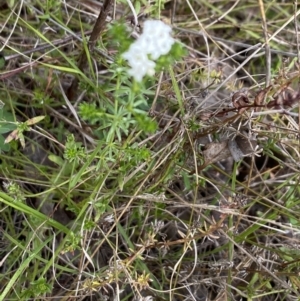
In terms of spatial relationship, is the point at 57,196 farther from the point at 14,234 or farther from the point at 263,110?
the point at 263,110

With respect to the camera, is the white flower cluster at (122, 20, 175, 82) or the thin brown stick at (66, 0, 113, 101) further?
the thin brown stick at (66, 0, 113, 101)

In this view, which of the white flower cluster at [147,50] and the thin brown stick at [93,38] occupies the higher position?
the white flower cluster at [147,50]

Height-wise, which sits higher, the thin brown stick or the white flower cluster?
the white flower cluster

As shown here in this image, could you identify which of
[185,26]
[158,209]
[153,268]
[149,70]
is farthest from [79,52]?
[149,70]

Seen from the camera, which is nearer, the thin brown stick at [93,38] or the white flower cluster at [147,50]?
the white flower cluster at [147,50]
